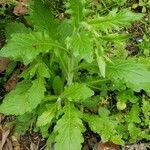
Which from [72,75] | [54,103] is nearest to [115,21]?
[72,75]

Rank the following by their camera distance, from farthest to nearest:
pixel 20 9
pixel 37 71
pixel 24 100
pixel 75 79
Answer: pixel 20 9 < pixel 75 79 < pixel 37 71 < pixel 24 100

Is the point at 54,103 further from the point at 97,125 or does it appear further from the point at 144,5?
the point at 144,5

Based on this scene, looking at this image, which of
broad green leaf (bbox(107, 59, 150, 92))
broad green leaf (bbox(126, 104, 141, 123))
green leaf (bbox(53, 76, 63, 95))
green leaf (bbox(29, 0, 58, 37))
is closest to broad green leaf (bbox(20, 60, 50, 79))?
green leaf (bbox(53, 76, 63, 95))

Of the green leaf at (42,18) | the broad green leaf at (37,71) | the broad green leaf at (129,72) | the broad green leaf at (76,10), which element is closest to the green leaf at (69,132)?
the broad green leaf at (37,71)

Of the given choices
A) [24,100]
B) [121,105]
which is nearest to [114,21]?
[24,100]

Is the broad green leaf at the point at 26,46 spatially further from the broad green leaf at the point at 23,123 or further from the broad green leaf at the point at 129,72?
the broad green leaf at the point at 23,123

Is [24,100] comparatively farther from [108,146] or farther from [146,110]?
[146,110]

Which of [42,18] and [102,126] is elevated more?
[42,18]

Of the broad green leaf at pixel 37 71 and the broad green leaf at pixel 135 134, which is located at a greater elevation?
the broad green leaf at pixel 37 71
